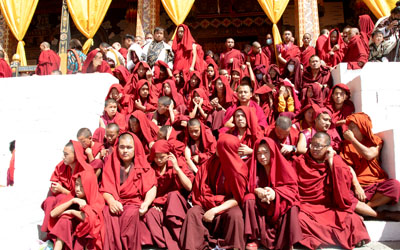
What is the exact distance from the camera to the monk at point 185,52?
6793mm

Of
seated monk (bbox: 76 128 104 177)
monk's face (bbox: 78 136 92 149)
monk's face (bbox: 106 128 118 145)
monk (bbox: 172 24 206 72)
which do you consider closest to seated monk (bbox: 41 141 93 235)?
seated monk (bbox: 76 128 104 177)

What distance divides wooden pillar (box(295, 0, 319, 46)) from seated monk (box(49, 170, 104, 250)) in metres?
7.14

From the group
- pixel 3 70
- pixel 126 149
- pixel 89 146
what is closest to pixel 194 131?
pixel 126 149

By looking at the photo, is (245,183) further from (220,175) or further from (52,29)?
(52,29)

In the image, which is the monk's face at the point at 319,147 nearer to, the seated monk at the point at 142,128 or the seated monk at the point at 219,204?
the seated monk at the point at 219,204

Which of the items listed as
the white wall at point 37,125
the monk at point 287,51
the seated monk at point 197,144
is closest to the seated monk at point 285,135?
the seated monk at point 197,144

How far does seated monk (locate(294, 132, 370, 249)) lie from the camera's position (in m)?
3.09

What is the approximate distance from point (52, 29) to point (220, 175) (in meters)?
11.1

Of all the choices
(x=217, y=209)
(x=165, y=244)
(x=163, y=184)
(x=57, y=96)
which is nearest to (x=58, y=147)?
(x=57, y=96)

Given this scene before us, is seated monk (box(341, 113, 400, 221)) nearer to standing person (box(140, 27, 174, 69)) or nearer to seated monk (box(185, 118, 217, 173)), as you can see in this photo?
seated monk (box(185, 118, 217, 173))

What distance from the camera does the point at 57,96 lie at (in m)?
4.64

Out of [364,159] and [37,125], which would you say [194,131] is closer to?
[364,159]

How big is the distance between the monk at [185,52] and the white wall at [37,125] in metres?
1.84

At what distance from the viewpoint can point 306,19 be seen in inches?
353
